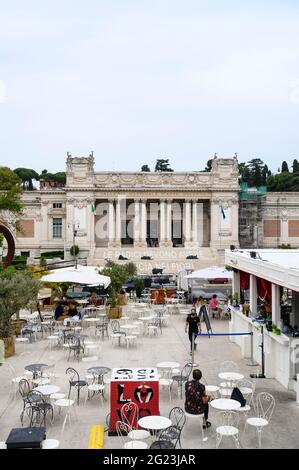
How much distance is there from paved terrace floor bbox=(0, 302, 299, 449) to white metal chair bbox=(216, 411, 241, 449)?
0.14m

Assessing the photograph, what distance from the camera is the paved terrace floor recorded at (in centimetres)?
1008

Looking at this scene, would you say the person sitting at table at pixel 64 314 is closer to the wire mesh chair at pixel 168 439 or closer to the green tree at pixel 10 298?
the green tree at pixel 10 298

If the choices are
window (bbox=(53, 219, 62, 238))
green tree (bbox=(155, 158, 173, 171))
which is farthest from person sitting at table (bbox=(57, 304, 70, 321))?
green tree (bbox=(155, 158, 173, 171))

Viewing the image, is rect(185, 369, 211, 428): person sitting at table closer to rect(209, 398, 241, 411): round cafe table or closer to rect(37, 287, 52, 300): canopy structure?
rect(209, 398, 241, 411): round cafe table

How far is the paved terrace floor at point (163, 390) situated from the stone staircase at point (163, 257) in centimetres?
3090

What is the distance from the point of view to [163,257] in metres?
59.5

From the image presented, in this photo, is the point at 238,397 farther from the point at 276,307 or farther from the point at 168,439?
the point at 276,307

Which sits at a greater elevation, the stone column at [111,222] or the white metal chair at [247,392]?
the stone column at [111,222]

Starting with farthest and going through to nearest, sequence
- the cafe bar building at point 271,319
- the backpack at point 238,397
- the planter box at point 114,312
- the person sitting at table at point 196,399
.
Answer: the planter box at point 114,312, the cafe bar building at point 271,319, the backpack at point 238,397, the person sitting at table at point 196,399

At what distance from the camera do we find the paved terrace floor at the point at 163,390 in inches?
397

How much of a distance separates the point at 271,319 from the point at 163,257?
4447cm

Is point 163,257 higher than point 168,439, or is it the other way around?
point 163,257

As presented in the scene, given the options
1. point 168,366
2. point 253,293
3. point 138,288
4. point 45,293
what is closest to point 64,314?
point 45,293

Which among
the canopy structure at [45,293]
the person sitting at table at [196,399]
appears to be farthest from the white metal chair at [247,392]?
the canopy structure at [45,293]
